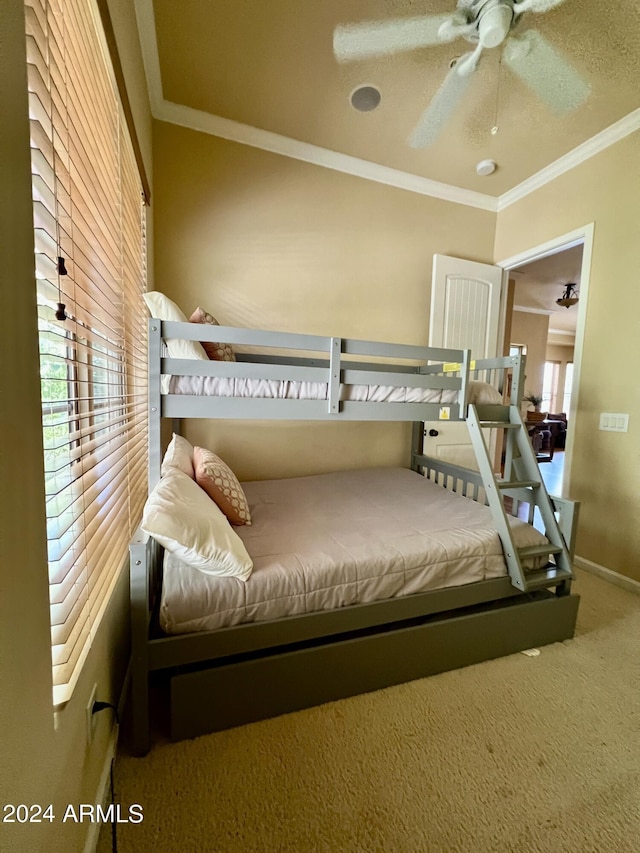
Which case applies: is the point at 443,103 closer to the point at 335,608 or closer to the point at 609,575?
the point at 335,608

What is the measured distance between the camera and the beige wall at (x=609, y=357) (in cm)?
221

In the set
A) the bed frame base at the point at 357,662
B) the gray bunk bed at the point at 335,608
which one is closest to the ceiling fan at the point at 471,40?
the gray bunk bed at the point at 335,608

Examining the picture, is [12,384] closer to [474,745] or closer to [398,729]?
[398,729]

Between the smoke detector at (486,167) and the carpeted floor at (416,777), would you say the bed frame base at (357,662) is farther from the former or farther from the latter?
the smoke detector at (486,167)

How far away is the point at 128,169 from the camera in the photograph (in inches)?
62.7

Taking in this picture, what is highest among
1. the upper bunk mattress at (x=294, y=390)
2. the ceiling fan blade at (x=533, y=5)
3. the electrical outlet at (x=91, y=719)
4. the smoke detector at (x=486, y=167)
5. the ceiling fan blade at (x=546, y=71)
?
the smoke detector at (x=486, y=167)

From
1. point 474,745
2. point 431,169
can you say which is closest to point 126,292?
point 474,745

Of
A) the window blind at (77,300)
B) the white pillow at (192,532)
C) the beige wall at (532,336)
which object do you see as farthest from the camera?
the beige wall at (532,336)

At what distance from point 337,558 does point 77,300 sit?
1205 mm

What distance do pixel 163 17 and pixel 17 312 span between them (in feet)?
7.28

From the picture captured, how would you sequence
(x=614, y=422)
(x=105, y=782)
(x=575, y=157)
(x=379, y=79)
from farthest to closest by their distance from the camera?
(x=575, y=157) < (x=614, y=422) < (x=379, y=79) < (x=105, y=782)

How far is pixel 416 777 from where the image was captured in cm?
110

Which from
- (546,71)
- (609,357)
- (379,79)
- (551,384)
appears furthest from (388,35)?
(551,384)

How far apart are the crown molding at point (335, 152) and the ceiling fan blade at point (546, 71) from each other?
1.55 feet
